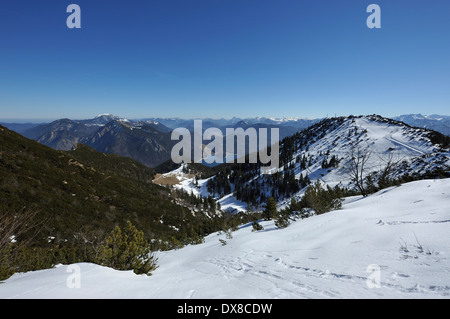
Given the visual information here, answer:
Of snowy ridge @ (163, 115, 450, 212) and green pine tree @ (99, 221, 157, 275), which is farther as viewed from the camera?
snowy ridge @ (163, 115, 450, 212)

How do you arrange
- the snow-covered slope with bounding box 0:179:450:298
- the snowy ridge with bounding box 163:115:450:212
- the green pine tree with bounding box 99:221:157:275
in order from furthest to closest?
the snowy ridge with bounding box 163:115:450:212 < the green pine tree with bounding box 99:221:157:275 < the snow-covered slope with bounding box 0:179:450:298

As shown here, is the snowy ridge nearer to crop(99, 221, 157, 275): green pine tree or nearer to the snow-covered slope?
the snow-covered slope

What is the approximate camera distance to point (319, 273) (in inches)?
149

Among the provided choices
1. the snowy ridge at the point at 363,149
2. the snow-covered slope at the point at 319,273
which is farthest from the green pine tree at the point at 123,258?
the snowy ridge at the point at 363,149

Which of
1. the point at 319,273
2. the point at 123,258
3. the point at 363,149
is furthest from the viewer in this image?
the point at 363,149

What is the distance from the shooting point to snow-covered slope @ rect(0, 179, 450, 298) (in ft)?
10.1

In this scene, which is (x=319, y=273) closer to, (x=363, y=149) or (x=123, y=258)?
(x=123, y=258)

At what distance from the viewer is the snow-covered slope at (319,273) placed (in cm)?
308

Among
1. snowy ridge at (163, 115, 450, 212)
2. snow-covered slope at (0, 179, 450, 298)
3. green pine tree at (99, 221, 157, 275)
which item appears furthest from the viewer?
snowy ridge at (163, 115, 450, 212)

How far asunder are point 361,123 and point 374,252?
137 metres

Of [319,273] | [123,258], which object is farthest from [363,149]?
[123,258]

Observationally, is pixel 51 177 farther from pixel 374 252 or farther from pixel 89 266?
pixel 374 252

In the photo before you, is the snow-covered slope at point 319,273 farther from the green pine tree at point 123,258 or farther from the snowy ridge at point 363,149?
the snowy ridge at point 363,149

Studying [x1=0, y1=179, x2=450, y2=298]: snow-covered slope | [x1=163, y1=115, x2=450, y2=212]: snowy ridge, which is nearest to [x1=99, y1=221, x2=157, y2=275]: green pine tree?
[x1=0, y1=179, x2=450, y2=298]: snow-covered slope
